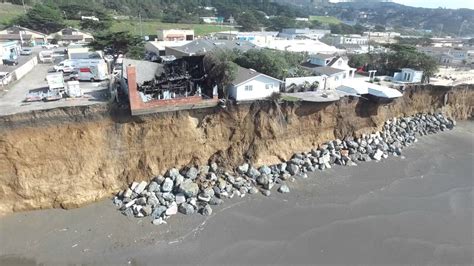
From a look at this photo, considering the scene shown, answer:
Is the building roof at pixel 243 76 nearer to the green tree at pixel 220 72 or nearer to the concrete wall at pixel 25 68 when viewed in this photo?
the green tree at pixel 220 72

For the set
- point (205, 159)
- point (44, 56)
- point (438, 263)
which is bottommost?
point (438, 263)

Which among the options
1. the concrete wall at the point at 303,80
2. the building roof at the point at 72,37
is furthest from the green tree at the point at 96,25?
the concrete wall at the point at 303,80

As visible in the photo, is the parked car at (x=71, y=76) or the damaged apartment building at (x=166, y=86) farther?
the parked car at (x=71, y=76)

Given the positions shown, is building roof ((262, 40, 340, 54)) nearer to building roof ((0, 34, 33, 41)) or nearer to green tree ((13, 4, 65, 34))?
building roof ((0, 34, 33, 41))

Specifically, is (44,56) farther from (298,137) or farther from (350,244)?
(350,244)

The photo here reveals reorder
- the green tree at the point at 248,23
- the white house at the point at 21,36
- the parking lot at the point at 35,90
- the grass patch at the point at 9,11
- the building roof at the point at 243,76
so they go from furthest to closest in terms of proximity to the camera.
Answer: the green tree at the point at 248,23 → the grass patch at the point at 9,11 → the white house at the point at 21,36 → the building roof at the point at 243,76 → the parking lot at the point at 35,90

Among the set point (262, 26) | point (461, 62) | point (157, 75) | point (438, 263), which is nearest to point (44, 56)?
point (157, 75)

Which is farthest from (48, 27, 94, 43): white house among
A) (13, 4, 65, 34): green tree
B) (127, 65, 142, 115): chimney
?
(127, 65, 142, 115): chimney
